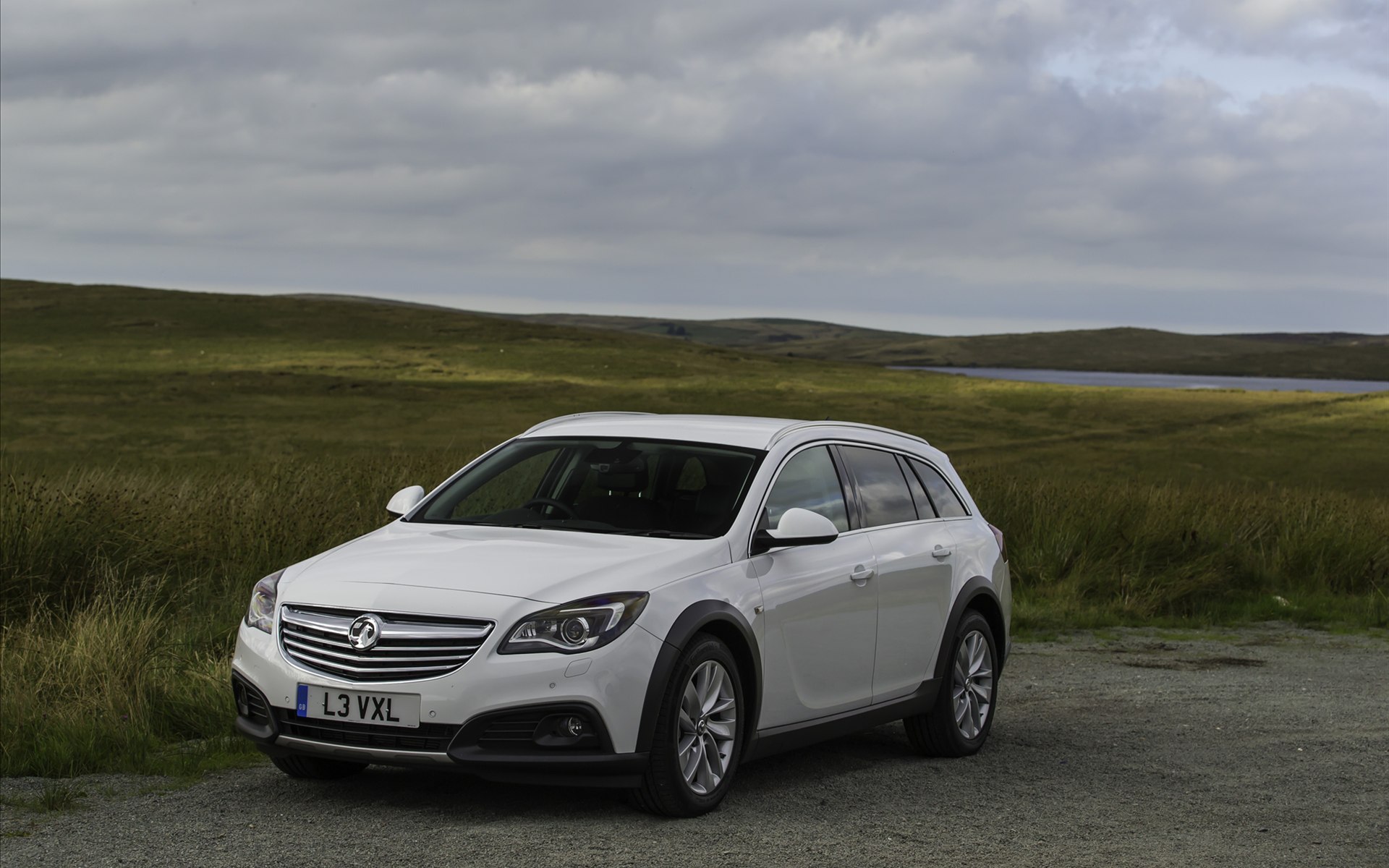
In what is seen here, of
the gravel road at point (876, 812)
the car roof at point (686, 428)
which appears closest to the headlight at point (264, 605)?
the gravel road at point (876, 812)

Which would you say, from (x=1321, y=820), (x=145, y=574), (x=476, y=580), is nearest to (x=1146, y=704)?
(x=1321, y=820)

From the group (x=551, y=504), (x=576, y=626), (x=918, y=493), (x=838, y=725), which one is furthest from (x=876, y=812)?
(x=918, y=493)

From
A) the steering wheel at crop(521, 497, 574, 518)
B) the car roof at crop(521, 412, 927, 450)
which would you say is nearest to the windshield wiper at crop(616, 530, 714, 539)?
the steering wheel at crop(521, 497, 574, 518)

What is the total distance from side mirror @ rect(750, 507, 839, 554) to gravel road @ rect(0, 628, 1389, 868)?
3.88ft

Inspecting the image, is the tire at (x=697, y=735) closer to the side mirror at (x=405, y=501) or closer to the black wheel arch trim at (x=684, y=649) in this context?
the black wheel arch trim at (x=684, y=649)

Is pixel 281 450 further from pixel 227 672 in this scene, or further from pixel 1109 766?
pixel 1109 766

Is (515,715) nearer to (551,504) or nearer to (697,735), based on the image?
(697,735)

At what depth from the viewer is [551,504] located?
24.8ft

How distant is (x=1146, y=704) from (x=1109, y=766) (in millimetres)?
2201

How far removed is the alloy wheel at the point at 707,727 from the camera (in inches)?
255

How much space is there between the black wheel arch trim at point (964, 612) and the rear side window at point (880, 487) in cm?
53

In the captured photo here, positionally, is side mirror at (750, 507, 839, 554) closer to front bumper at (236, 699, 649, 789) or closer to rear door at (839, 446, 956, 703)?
rear door at (839, 446, 956, 703)

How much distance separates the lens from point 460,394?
2190 inches

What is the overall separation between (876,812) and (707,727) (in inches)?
37.6
